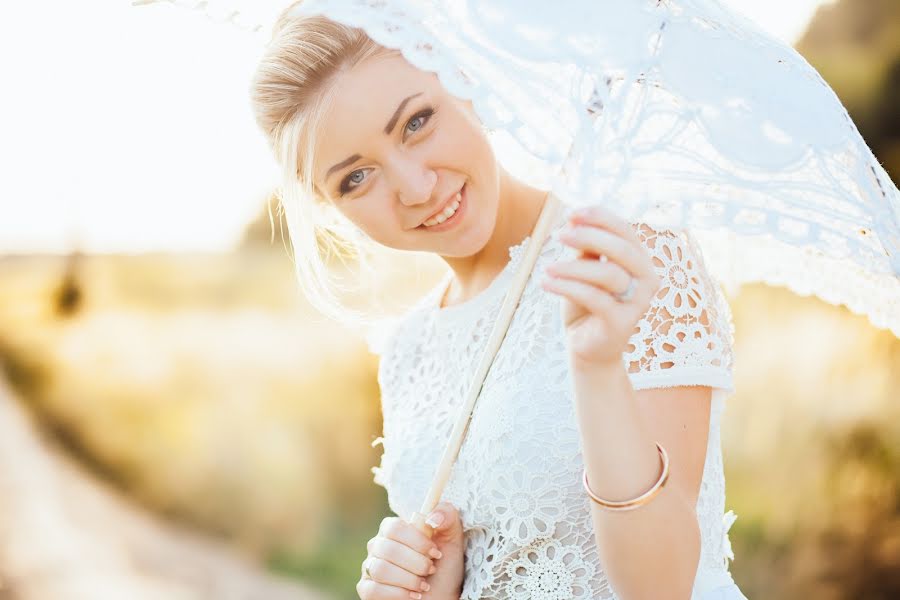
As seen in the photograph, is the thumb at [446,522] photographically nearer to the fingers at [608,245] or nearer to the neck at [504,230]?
the neck at [504,230]

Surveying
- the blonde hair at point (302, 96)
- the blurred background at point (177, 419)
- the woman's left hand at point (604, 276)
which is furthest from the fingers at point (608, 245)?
the blurred background at point (177, 419)

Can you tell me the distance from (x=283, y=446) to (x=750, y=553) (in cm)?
268

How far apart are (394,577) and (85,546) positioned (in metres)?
4.70

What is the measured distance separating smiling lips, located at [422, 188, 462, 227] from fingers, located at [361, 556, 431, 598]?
0.62 meters

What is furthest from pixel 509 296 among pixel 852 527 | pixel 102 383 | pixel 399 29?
pixel 102 383

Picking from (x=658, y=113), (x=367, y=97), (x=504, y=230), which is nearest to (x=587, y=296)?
(x=658, y=113)

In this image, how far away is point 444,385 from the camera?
2.10m

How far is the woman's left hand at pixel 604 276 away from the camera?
3.88 feet

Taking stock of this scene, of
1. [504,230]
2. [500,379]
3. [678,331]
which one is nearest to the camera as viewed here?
[678,331]

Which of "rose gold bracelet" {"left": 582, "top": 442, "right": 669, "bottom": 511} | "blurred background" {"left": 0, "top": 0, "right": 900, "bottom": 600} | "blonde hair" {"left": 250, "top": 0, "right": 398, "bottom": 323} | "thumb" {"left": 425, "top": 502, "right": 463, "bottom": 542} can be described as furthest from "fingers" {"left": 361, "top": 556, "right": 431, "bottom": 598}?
"blurred background" {"left": 0, "top": 0, "right": 900, "bottom": 600}

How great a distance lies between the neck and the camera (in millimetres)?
1984

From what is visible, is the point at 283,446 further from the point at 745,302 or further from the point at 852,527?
the point at 852,527

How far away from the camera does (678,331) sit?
62.7 inches

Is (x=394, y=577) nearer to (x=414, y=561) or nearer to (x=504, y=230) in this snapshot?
(x=414, y=561)
